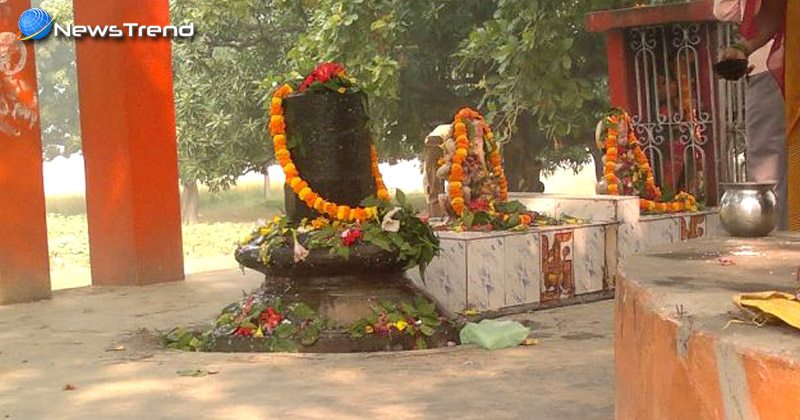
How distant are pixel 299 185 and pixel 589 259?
8.60 feet

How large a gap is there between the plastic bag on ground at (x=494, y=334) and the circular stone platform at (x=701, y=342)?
8.19 feet

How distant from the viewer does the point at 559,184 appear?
3033 cm

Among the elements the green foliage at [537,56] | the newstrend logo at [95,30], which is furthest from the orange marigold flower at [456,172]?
the green foliage at [537,56]

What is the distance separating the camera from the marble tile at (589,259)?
8383 mm

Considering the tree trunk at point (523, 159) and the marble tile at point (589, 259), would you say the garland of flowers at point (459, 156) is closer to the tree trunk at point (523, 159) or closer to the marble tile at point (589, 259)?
the marble tile at point (589, 259)

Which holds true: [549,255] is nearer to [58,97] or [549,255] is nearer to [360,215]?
[360,215]

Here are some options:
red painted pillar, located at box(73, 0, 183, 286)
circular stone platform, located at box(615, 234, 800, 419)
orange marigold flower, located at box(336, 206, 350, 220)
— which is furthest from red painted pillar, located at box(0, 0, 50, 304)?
circular stone platform, located at box(615, 234, 800, 419)

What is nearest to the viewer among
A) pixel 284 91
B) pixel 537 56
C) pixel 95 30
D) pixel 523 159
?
pixel 284 91

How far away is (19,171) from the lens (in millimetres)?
9016

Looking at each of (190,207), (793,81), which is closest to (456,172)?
(793,81)

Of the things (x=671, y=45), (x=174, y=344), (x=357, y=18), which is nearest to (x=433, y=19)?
(x=357, y=18)

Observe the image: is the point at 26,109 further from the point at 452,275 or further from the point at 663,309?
the point at 663,309

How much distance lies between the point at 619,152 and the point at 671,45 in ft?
4.25

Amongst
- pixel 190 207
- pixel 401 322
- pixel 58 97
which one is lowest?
pixel 401 322
